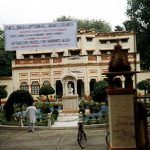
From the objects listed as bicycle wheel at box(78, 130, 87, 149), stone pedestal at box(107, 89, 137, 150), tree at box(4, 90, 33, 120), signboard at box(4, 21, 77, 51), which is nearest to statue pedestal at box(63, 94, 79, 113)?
tree at box(4, 90, 33, 120)

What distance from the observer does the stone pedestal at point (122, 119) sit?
859 cm

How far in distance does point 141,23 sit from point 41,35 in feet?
108

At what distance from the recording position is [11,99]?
77.2ft

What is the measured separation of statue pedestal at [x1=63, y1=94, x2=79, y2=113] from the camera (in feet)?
101

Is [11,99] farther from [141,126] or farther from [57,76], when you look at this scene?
[57,76]

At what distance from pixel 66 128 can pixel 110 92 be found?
12066 mm

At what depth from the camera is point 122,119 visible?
8625mm

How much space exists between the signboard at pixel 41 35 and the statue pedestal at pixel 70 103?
1312 cm

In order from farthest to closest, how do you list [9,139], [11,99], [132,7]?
[132,7] → [11,99] → [9,139]

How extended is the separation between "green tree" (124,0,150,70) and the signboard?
98.5ft

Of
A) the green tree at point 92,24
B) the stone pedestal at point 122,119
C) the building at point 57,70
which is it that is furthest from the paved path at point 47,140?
the green tree at point 92,24

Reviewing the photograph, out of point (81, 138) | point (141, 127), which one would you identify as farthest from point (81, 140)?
point (141, 127)

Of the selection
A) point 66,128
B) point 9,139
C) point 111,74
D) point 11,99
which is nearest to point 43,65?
point 11,99

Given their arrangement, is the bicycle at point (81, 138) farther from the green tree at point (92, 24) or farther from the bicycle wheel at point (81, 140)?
the green tree at point (92, 24)
